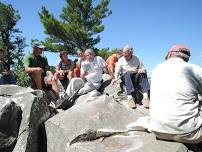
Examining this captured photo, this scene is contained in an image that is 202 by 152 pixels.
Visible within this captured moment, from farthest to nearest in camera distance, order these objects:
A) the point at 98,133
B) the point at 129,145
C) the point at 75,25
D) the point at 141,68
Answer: the point at 75,25 < the point at 141,68 < the point at 98,133 < the point at 129,145

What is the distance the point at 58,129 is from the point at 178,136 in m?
2.19

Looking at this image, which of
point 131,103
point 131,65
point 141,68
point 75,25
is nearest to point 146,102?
point 131,103

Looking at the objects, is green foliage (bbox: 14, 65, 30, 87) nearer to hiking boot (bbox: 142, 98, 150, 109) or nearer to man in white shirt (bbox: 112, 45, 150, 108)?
man in white shirt (bbox: 112, 45, 150, 108)

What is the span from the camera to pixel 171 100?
5.06 m

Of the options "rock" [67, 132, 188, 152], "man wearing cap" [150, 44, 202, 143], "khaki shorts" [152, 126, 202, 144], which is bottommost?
"rock" [67, 132, 188, 152]

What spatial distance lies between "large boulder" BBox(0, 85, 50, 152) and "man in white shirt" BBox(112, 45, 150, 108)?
2320 mm

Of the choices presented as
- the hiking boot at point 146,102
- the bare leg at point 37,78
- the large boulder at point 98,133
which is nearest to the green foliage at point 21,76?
the bare leg at point 37,78

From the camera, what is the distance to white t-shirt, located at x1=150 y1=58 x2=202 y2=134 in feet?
16.3

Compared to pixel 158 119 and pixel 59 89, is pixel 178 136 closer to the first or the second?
pixel 158 119

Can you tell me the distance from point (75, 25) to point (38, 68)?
22.8 m

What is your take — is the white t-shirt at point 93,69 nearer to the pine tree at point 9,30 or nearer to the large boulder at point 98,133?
the large boulder at point 98,133

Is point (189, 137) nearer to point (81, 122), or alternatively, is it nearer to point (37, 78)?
point (81, 122)

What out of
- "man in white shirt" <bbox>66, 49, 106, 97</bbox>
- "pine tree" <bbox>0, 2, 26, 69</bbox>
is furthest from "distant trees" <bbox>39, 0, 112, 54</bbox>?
"man in white shirt" <bbox>66, 49, 106, 97</bbox>

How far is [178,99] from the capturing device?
16.5ft
